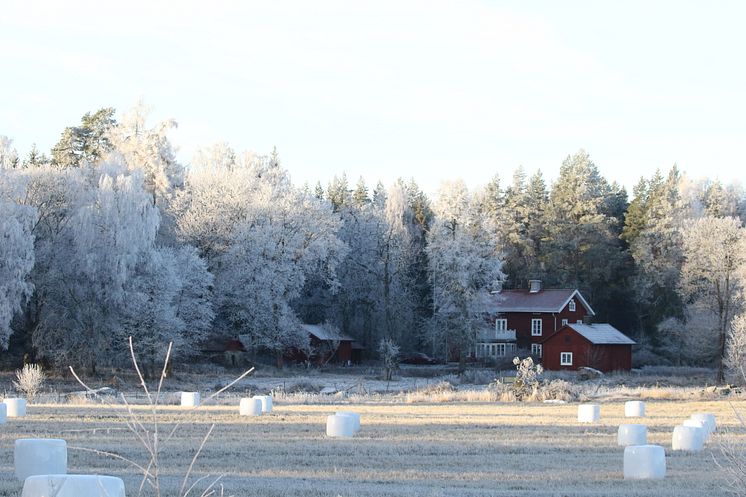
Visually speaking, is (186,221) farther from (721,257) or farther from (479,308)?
(721,257)

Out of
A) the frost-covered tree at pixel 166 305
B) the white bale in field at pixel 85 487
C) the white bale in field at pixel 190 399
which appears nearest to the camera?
the white bale in field at pixel 85 487

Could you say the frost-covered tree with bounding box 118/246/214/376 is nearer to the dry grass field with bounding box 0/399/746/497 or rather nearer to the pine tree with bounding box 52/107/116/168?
the pine tree with bounding box 52/107/116/168

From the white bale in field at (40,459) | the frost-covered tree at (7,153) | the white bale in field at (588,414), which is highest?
the frost-covered tree at (7,153)

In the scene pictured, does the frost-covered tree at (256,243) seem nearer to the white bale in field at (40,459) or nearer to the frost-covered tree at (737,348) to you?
the frost-covered tree at (737,348)

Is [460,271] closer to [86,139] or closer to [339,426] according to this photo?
[86,139]

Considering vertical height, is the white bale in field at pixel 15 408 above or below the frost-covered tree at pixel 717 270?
below

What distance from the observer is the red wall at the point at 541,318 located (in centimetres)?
7569

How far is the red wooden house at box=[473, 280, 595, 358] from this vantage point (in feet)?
247

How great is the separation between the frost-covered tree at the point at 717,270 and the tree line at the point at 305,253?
144 mm

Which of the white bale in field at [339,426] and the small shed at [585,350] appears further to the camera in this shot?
the small shed at [585,350]

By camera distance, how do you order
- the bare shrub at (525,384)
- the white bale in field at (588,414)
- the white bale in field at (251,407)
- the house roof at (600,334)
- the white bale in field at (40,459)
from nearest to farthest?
the white bale in field at (40,459)
the white bale in field at (588,414)
the white bale in field at (251,407)
the bare shrub at (525,384)
the house roof at (600,334)

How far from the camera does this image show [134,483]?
1478cm

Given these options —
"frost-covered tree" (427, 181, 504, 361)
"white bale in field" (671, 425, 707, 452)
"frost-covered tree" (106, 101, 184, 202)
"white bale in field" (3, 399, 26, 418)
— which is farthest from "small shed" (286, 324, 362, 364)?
"white bale in field" (671, 425, 707, 452)

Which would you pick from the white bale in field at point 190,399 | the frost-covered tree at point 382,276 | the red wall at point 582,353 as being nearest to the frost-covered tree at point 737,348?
the red wall at point 582,353
